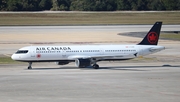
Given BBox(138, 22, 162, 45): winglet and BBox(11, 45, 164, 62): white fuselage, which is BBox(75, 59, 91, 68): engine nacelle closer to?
BBox(11, 45, 164, 62): white fuselage

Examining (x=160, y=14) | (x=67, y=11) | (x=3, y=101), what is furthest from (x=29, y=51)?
(x=67, y=11)

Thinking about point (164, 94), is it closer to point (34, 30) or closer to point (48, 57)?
point (48, 57)

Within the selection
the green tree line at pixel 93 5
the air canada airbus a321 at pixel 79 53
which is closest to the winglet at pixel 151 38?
the air canada airbus a321 at pixel 79 53

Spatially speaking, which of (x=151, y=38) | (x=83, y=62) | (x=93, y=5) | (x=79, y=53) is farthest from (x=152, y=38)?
(x=93, y=5)

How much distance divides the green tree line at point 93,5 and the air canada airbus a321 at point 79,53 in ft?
375

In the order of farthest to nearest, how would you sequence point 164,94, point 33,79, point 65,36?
point 65,36 < point 33,79 < point 164,94

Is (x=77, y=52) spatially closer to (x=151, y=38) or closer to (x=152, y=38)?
(x=151, y=38)

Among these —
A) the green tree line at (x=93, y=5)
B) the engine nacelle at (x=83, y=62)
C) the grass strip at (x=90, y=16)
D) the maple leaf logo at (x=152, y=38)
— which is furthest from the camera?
the green tree line at (x=93, y=5)

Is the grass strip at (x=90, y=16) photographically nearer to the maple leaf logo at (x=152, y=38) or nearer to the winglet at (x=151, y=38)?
the winglet at (x=151, y=38)

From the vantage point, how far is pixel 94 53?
162ft

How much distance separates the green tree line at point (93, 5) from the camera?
165250mm

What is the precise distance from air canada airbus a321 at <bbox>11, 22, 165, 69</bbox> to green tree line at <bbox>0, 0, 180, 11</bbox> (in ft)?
375

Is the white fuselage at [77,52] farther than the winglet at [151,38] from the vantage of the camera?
No

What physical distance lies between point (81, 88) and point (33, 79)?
643 centimetres
